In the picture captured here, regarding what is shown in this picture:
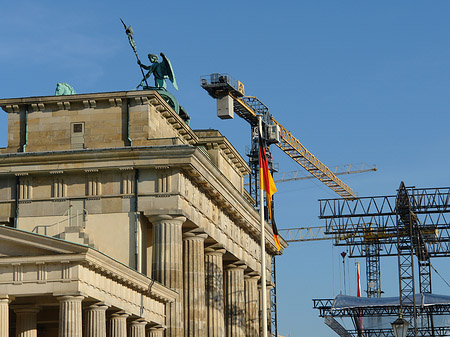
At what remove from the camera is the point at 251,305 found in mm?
97938

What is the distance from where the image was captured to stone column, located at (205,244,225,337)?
83.6 m

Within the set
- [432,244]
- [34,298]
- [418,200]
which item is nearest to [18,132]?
[34,298]

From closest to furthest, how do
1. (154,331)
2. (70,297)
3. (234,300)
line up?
(70,297)
(154,331)
(234,300)

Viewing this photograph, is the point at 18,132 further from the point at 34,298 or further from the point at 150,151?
the point at 34,298

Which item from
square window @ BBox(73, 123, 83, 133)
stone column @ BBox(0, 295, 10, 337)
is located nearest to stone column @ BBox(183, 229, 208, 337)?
square window @ BBox(73, 123, 83, 133)

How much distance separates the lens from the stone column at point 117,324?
61.5m

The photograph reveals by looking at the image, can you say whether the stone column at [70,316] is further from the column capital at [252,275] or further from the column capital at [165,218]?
the column capital at [252,275]

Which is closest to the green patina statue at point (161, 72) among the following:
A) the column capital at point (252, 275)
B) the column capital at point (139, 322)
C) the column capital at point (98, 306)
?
the column capital at point (252, 275)

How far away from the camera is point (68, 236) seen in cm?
6975

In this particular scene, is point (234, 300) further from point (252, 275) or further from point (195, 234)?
point (195, 234)

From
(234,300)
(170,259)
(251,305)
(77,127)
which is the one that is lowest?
(234,300)

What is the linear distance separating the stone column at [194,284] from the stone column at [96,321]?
18.5 m

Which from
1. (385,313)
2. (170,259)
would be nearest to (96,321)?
(170,259)

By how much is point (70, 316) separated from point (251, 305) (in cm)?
4426
